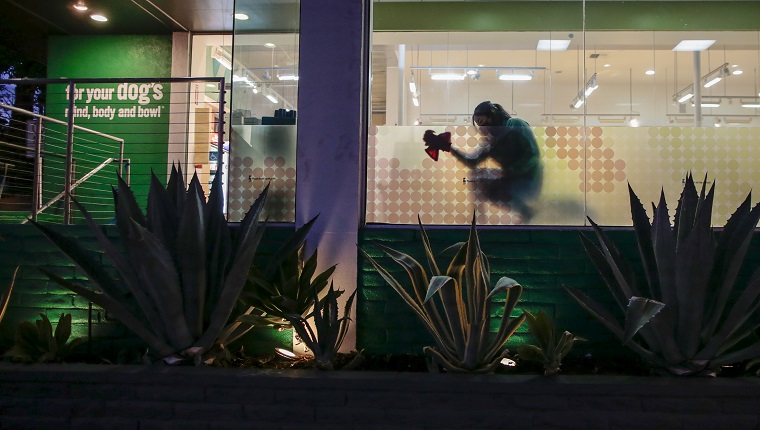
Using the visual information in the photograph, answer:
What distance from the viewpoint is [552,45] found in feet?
29.4

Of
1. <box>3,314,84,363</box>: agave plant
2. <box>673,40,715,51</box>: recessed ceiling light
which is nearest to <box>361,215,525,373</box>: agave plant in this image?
<box>3,314,84,363</box>: agave plant

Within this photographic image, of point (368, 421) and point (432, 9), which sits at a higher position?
point (432, 9)

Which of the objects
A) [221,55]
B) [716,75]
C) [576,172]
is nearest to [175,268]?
[576,172]

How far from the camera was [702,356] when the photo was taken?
8.44ft

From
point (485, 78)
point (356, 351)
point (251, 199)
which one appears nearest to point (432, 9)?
point (485, 78)

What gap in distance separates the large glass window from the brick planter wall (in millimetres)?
1252

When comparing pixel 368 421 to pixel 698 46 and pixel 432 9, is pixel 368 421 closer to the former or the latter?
pixel 432 9

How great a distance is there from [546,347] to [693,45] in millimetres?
8033

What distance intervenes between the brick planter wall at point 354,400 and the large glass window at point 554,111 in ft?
4.11

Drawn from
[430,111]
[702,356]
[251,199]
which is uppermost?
[430,111]

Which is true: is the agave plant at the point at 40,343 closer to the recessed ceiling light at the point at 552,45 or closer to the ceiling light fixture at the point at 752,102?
the recessed ceiling light at the point at 552,45

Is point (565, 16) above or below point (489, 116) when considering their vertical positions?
above

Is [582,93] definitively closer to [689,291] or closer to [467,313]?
[689,291]

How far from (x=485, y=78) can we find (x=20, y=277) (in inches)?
310
